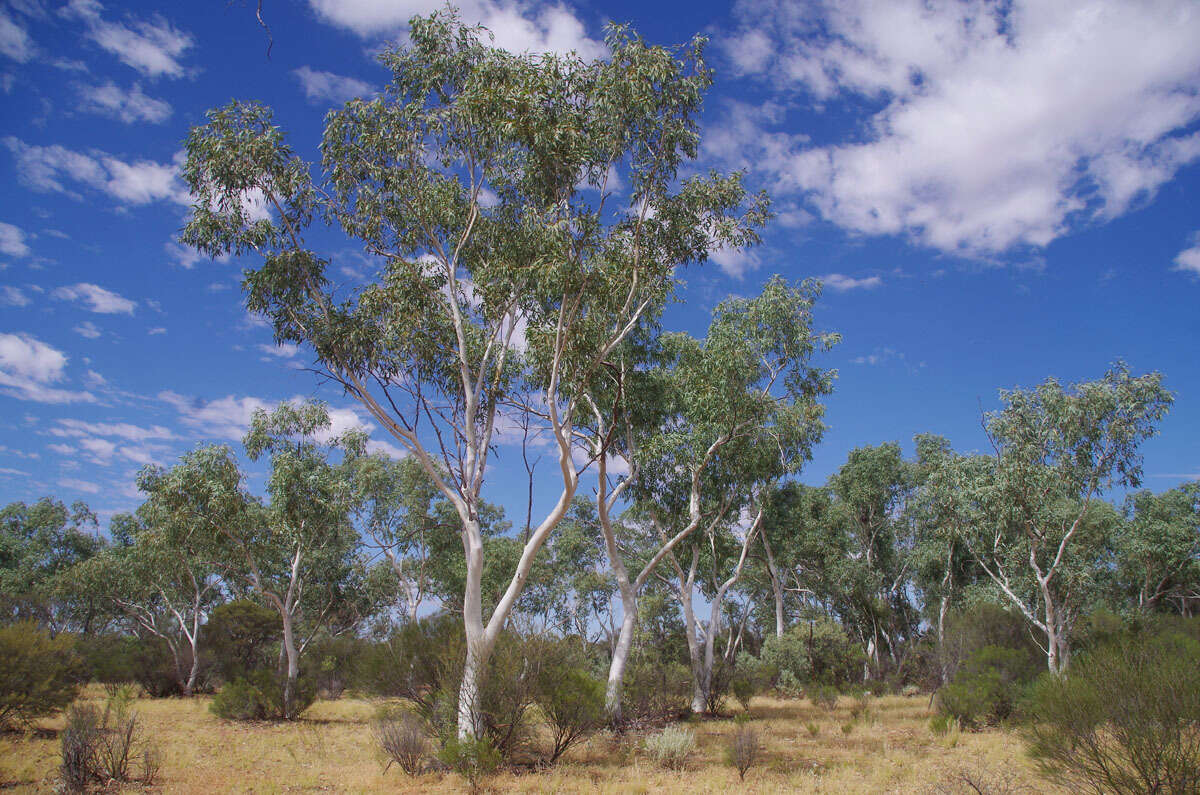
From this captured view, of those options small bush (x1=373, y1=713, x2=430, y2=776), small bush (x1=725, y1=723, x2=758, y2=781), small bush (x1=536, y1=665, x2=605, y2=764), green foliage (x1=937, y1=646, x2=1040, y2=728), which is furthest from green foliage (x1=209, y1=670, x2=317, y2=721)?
green foliage (x1=937, y1=646, x2=1040, y2=728)

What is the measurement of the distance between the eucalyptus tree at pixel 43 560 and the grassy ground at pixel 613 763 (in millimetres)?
21456

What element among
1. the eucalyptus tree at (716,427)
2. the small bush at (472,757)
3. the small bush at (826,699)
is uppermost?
the eucalyptus tree at (716,427)

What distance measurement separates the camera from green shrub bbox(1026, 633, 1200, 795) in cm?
702

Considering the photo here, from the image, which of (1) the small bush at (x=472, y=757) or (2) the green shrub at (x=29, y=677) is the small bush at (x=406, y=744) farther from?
(2) the green shrub at (x=29, y=677)

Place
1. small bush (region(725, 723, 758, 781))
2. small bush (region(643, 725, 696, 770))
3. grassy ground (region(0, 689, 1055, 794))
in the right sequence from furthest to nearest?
small bush (region(643, 725, 696, 770)) < small bush (region(725, 723, 758, 781)) < grassy ground (region(0, 689, 1055, 794))

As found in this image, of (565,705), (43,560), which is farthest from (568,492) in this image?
(43,560)

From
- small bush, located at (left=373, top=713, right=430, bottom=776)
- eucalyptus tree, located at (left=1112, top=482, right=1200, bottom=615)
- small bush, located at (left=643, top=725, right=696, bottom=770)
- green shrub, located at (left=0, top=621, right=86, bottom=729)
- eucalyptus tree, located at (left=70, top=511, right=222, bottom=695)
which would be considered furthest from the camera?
eucalyptus tree, located at (left=1112, top=482, right=1200, bottom=615)

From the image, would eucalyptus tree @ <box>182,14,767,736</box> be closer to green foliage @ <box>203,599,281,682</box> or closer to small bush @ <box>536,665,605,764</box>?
small bush @ <box>536,665,605,764</box>

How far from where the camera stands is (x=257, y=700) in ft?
62.5

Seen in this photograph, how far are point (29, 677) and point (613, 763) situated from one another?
1195 centimetres

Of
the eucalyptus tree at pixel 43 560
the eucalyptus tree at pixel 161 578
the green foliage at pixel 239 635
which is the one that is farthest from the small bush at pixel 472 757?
the eucalyptus tree at pixel 43 560

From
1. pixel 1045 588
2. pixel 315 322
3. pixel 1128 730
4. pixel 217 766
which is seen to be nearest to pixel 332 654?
pixel 217 766

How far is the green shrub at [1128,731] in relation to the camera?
7023 millimetres

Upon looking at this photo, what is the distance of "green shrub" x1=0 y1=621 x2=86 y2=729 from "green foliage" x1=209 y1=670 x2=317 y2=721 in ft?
16.2
